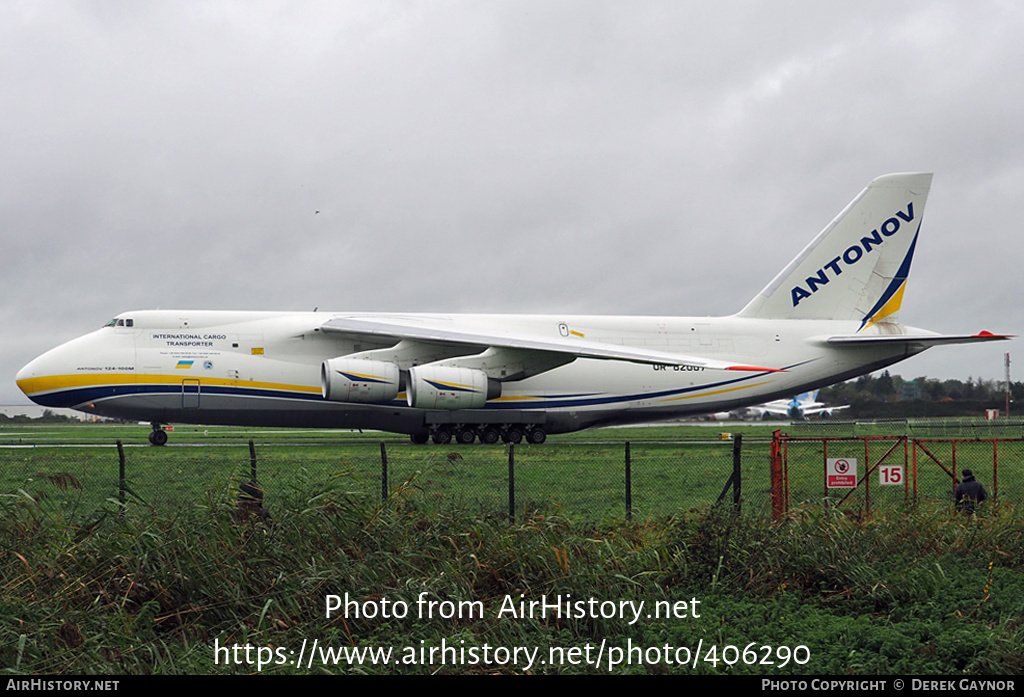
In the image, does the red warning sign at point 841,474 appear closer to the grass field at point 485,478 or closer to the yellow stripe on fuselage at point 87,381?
the grass field at point 485,478

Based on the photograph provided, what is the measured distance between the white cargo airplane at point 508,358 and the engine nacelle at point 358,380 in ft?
0.12

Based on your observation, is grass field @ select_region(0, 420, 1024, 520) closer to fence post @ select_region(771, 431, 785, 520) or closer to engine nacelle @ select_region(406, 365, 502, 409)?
fence post @ select_region(771, 431, 785, 520)

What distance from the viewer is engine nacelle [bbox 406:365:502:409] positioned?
81.1 feet

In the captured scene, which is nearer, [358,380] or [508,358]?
[358,380]

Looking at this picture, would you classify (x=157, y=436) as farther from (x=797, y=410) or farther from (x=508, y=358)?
(x=797, y=410)

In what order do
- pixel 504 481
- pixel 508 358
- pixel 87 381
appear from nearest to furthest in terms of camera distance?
pixel 504 481
pixel 87 381
pixel 508 358

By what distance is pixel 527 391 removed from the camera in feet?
89.6

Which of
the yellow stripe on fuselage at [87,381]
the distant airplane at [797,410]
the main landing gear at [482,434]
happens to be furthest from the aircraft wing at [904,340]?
the distant airplane at [797,410]

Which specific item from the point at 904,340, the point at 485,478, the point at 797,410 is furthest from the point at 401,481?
the point at 797,410

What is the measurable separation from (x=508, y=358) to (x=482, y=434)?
8.63 feet

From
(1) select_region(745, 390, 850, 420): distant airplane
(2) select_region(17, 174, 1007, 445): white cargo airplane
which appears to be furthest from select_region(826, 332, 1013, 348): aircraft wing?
(1) select_region(745, 390, 850, 420): distant airplane

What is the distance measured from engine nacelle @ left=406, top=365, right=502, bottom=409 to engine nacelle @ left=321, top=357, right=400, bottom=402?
624 millimetres

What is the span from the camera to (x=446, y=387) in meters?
25.0
